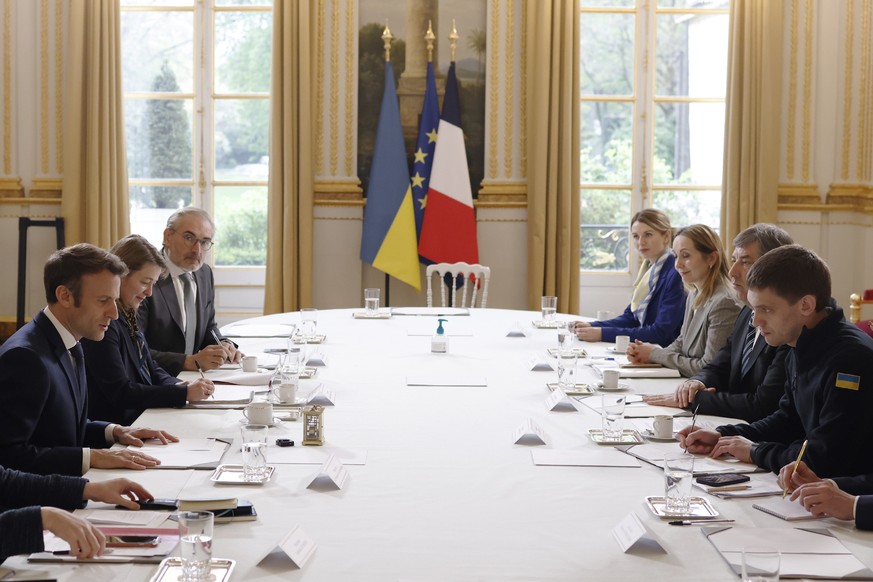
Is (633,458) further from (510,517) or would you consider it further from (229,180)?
(229,180)

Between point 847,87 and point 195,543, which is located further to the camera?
point 847,87

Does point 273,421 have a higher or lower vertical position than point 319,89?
lower

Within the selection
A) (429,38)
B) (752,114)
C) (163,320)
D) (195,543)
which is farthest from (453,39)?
(195,543)

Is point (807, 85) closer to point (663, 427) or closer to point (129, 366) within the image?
point (663, 427)

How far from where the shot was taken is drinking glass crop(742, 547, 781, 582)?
176 cm

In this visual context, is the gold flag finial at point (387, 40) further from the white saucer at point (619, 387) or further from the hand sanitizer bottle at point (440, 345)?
the white saucer at point (619, 387)

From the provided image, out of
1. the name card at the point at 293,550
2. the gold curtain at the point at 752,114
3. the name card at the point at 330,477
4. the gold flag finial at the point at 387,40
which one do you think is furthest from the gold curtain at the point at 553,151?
the name card at the point at 293,550

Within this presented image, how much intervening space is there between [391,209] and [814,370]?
5.46 m

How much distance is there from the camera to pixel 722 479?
2568mm

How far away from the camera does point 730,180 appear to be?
7.82m

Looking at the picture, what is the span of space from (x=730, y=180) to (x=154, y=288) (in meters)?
4.84

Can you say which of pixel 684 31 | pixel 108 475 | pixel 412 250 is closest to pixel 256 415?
pixel 108 475

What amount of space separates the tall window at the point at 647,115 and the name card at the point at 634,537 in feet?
20.4

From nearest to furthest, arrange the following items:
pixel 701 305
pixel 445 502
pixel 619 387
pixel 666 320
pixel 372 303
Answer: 1. pixel 445 502
2. pixel 619 387
3. pixel 701 305
4. pixel 666 320
5. pixel 372 303
